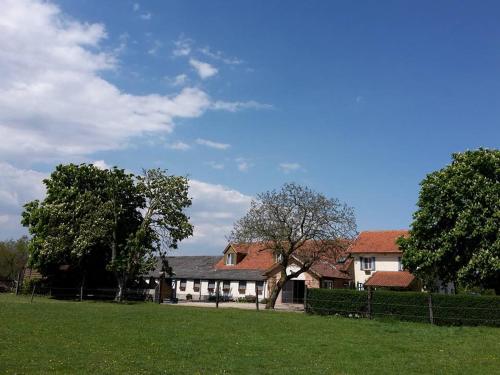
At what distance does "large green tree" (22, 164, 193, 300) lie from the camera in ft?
127

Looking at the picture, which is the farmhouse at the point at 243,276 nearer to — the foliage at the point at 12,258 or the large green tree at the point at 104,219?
the large green tree at the point at 104,219

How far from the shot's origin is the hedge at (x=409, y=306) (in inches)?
1029

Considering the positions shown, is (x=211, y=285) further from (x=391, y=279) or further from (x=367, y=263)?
(x=391, y=279)

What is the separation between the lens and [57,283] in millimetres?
43781

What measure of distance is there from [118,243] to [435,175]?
85.0 ft

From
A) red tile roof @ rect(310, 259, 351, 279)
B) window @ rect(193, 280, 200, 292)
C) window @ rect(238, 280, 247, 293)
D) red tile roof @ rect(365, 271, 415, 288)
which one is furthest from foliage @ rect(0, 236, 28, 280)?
red tile roof @ rect(365, 271, 415, 288)

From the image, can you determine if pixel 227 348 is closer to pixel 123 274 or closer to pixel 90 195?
pixel 123 274

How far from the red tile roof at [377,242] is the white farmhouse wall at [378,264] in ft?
1.96

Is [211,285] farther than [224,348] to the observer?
Yes

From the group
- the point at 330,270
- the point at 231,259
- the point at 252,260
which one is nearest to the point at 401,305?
the point at 330,270

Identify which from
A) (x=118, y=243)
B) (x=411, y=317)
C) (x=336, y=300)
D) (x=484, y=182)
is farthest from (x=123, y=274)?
(x=484, y=182)

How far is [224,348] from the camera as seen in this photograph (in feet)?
46.5

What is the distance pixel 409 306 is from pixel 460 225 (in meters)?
6.89

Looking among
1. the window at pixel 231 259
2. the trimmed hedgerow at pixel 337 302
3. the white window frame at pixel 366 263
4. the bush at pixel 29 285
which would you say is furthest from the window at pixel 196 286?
the trimmed hedgerow at pixel 337 302
